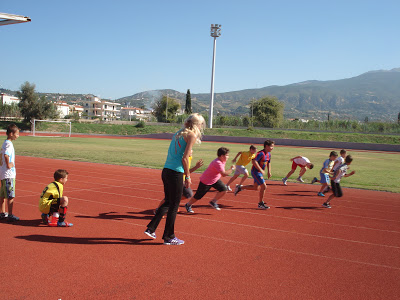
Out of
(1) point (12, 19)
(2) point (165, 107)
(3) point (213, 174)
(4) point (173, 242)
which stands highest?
(2) point (165, 107)

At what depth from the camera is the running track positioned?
439 cm

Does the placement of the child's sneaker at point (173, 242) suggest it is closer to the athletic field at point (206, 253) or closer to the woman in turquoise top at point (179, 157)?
the athletic field at point (206, 253)

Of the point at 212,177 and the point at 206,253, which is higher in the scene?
the point at 212,177

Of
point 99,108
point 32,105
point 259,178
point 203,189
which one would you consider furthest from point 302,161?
point 99,108

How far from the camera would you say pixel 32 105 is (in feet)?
219

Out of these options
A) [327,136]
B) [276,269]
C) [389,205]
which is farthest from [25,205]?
[327,136]

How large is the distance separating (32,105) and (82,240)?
67.3 metres

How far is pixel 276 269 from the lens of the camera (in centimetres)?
515

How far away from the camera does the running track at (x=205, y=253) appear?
4391mm

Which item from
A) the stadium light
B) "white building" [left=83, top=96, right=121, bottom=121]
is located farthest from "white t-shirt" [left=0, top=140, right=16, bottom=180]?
"white building" [left=83, top=96, right=121, bottom=121]

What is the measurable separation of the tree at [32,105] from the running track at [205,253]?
203 feet

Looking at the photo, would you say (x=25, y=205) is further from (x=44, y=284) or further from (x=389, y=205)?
(x=389, y=205)

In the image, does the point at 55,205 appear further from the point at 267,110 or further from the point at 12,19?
the point at 267,110

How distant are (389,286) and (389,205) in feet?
21.8
